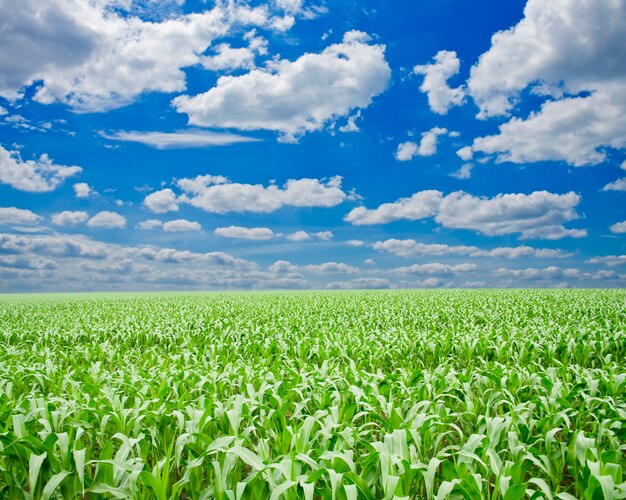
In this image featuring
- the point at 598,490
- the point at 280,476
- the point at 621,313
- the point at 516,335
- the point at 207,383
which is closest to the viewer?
the point at 598,490

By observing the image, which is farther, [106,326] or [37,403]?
[106,326]

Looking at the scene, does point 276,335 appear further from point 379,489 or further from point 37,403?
point 379,489

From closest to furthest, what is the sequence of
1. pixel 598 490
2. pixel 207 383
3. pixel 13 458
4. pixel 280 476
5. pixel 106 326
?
pixel 598 490
pixel 280 476
pixel 13 458
pixel 207 383
pixel 106 326

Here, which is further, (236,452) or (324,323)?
(324,323)

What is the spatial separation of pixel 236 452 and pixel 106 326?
15.5m

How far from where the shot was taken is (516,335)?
12750 mm

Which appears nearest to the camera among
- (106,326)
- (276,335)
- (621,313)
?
(276,335)

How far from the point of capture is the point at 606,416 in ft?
17.7

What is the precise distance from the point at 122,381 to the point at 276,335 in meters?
6.77

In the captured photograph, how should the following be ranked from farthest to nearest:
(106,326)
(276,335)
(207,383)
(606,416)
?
(106,326), (276,335), (207,383), (606,416)

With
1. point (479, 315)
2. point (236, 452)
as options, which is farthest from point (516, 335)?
point (236, 452)

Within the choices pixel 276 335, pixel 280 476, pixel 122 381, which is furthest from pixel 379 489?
pixel 276 335

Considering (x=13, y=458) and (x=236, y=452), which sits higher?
(x=236, y=452)

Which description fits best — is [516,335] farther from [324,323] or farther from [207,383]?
[207,383]
